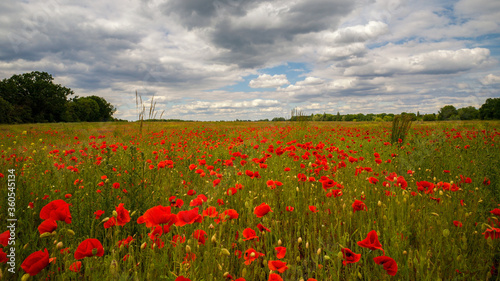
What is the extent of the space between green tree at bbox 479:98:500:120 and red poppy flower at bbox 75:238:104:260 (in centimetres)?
6491

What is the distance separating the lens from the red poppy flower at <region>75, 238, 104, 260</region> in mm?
1236

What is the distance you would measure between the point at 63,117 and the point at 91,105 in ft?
76.8

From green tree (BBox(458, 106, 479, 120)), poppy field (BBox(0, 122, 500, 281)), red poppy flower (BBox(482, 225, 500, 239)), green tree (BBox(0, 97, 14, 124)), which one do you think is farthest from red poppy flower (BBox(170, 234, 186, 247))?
green tree (BBox(0, 97, 14, 124))

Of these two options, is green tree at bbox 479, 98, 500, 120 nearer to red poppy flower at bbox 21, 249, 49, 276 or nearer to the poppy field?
the poppy field

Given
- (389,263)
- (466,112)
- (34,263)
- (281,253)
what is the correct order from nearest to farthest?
(34,263), (389,263), (281,253), (466,112)

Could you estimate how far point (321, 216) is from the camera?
8.43 ft

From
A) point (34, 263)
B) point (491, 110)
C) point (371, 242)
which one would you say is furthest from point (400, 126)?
point (491, 110)

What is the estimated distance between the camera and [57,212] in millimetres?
1396

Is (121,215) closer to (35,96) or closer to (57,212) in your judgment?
(57,212)

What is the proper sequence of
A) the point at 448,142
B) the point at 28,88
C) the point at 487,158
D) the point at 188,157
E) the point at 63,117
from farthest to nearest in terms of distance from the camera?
the point at 63,117
the point at 28,88
the point at 448,142
the point at 188,157
the point at 487,158

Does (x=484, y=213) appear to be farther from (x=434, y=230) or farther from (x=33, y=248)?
(x=33, y=248)

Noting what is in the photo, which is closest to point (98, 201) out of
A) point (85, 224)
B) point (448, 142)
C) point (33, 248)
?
point (85, 224)

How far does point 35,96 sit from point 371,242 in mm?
64863

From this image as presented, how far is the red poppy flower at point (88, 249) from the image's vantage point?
4.06 ft
